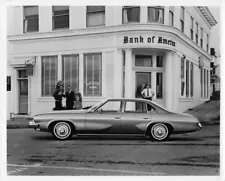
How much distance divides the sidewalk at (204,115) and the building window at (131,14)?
183cm

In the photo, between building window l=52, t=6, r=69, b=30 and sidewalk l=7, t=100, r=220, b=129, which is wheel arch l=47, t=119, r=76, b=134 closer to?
sidewalk l=7, t=100, r=220, b=129

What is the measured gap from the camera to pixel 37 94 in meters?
6.47

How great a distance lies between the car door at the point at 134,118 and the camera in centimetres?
611

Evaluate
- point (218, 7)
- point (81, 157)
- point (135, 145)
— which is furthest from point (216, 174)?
point (218, 7)

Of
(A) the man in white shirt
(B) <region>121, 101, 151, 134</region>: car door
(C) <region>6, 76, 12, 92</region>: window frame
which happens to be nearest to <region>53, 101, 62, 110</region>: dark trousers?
(C) <region>6, 76, 12, 92</region>: window frame

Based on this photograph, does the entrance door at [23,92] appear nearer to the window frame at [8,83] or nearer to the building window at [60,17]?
the window frame at [8,83]

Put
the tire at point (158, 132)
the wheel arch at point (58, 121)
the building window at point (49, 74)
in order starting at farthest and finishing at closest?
the building window at point (49, 74) → the wheel arch at point (58, 121) → the tire at point (158, 132)

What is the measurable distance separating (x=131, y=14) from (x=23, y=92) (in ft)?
7.62

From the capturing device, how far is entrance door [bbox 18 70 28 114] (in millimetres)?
6406

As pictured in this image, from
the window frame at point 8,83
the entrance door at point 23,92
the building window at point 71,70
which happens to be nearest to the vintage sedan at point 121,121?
the entrance door at point 23,92

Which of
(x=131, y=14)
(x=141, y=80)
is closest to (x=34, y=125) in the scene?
(x=141, y=80)

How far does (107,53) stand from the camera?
6.40 meters

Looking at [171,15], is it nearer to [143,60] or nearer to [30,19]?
[143,60]
